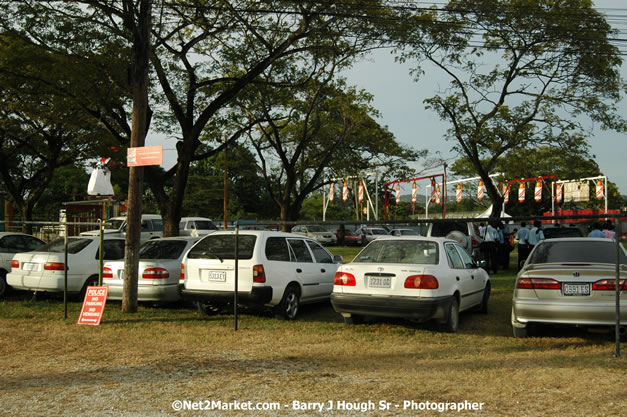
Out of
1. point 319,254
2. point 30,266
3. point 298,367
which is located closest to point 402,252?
point 319,254

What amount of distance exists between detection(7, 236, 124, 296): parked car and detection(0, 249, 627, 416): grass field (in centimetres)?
160

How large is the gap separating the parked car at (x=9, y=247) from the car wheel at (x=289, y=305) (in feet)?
22.4

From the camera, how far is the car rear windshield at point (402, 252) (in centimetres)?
911

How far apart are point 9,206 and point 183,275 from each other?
28496 millimetres

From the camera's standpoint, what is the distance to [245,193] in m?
71.6

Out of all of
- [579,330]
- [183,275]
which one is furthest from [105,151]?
[579,330]

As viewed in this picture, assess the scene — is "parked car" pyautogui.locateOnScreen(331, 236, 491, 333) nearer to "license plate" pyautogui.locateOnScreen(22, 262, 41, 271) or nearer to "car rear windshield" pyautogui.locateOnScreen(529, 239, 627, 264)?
"car rear windshield" pyautogui.locateOnScreen(529, 239, 627, 264)

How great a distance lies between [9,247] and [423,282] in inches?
389

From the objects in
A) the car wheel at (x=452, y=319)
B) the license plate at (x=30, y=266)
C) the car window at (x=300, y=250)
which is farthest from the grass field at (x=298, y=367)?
the license plate at (x=30, y=266)

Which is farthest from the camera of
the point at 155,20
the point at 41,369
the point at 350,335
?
the point at 155,20

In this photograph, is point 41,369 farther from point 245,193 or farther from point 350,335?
point 245,193

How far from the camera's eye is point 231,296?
9.88 m

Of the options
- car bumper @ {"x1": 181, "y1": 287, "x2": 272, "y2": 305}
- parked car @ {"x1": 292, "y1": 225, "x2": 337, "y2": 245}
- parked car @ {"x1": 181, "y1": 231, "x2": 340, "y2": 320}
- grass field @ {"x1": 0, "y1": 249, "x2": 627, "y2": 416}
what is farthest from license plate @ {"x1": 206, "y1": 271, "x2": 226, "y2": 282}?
parked car @ {"x1": 292, "y1": 225, "x2": 337, "y2": 245}

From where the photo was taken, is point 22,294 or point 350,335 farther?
point 22,294
